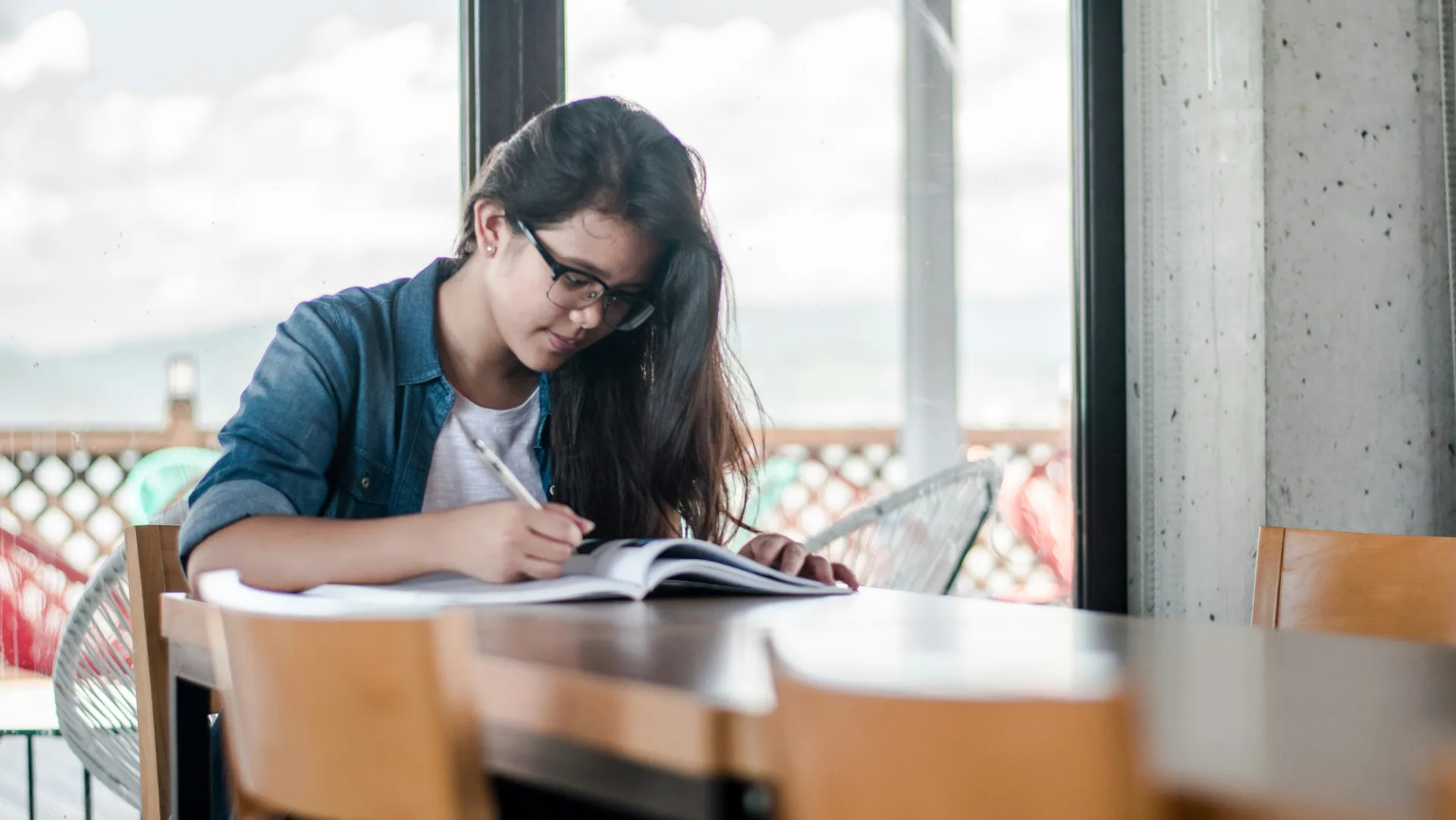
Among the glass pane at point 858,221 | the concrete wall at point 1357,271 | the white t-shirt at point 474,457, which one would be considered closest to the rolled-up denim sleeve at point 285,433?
the white t-shirt at point 474,457

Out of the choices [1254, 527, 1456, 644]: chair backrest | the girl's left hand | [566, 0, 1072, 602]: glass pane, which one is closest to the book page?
the girl's left hand

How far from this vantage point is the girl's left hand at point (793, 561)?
116 centimetres

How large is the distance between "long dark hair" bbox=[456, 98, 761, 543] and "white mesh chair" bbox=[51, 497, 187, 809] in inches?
20.7

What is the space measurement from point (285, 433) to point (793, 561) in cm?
51

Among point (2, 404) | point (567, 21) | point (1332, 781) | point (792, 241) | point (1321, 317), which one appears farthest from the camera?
point (1321, 317)

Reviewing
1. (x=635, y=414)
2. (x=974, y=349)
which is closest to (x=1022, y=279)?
(x=974, y=349)

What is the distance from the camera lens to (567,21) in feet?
5.71

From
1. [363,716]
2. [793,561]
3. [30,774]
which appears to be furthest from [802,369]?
[363,716]

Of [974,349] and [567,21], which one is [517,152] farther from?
[974,349]

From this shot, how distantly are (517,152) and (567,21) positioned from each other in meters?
0.29

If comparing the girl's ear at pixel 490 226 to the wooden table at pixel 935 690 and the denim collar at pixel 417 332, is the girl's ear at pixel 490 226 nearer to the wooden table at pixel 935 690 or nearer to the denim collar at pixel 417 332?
the denim collar at pixel 417 332

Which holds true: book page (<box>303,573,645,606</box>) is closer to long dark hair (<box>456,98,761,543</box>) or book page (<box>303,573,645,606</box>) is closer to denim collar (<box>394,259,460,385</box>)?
denim collar (<box>394,259,460,385</box>)

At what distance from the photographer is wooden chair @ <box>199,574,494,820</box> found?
563 millimetres

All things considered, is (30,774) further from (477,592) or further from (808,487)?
(808,487)
